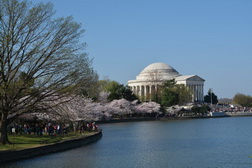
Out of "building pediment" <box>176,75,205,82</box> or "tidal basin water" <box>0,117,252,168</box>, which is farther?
"building pediment" <box>176,75,205,82</box>

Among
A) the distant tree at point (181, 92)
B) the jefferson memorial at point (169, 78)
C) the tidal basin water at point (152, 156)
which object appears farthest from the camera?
the jefferson memorial at point (169, 78)

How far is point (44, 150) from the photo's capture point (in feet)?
107

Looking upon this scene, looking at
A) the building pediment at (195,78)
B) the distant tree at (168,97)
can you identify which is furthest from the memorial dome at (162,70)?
the distant tree at (168,97)

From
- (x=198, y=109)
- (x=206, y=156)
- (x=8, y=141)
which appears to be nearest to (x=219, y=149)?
(x=206, y=156)

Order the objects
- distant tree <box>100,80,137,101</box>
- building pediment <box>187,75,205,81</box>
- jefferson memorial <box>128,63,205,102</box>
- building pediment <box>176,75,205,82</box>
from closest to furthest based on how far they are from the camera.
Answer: distant tree <box>100,80,137,101</box>
building pediment <box>176,75,205,82</box>
jefferson memorial <box>128,63,205,102</box>
building pediment <box>187,75,205,81</box>

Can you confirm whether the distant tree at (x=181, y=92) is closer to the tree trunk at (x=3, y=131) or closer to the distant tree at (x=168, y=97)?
the distant tree at (x=168, y=97)

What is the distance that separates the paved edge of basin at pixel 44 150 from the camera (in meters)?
28.7

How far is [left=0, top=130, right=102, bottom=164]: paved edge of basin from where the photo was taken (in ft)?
94.1

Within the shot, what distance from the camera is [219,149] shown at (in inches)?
1385

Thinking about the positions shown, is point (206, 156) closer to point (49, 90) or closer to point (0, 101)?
point (49, 90)

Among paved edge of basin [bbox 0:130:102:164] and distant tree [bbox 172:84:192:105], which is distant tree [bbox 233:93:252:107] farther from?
→ paved edge of basin [bbox 0:130:102:164]

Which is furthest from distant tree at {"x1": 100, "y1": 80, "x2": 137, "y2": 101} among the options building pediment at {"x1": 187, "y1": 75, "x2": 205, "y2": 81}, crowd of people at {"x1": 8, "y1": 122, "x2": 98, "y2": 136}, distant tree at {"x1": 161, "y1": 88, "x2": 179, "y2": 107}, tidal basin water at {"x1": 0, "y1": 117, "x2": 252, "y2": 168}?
building pediment at {"x1": 187, "y1": 75, "x2": 205, "y2": 81}

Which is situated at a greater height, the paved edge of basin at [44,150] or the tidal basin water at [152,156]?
the paved edge of basin at [44,150]

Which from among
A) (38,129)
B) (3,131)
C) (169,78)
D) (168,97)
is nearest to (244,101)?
(169,78)
